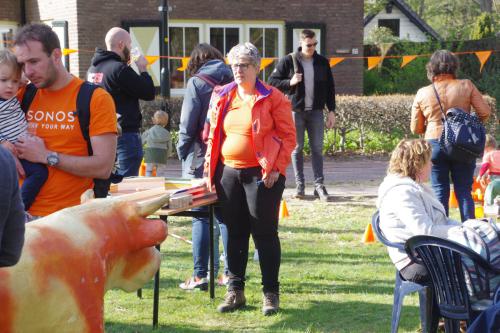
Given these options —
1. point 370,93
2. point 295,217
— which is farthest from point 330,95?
point 370,93

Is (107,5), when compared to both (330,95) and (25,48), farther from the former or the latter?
(25,48)

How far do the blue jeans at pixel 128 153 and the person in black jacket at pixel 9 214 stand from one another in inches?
181

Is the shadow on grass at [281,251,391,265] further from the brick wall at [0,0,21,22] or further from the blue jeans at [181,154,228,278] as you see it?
the brick wall at [0,0,21,22]

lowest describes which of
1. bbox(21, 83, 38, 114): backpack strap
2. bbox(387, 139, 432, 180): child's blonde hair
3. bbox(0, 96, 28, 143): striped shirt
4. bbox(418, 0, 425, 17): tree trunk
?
bbox(387, 139, 432, 180): child's blonde hair

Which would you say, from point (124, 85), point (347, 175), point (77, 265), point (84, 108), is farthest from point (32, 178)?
point (347, 175)

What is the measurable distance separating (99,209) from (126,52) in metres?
4.20

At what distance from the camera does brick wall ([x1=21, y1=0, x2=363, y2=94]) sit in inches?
739

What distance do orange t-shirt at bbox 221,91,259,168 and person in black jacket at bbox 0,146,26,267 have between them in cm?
349

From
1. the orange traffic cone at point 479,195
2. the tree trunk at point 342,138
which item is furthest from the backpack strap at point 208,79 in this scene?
the tree trunk at point 342,138

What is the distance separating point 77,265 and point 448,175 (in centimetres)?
567

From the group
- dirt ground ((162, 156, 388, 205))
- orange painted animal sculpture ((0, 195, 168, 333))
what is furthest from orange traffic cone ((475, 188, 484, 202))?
orange painted animal sculpture ((0, 195, 168, 333))

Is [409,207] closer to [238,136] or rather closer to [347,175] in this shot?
[238,136]

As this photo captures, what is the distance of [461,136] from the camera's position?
292 inches

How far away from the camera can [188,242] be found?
8.13 meters
